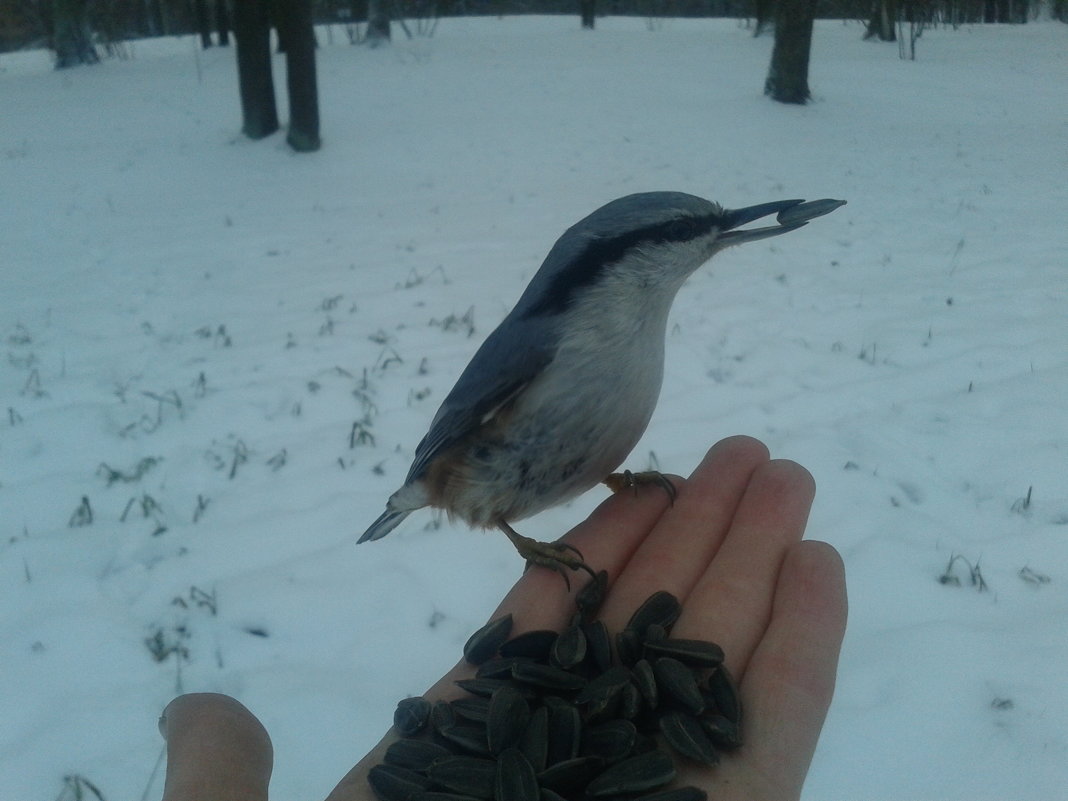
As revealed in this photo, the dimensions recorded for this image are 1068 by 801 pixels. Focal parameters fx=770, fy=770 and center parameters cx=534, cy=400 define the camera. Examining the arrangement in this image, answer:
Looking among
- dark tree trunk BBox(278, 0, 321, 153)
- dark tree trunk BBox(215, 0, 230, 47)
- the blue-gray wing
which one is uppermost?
dark tree trunk BBox(215, 0, 230, 47)

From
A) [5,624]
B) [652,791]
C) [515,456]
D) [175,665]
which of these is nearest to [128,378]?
[5,624]

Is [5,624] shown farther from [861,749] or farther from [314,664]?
[861,749]

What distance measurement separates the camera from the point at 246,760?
1.36m

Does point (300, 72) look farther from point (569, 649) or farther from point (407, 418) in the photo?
point (569, 649)

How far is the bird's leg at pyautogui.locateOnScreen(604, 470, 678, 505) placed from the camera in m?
2.08

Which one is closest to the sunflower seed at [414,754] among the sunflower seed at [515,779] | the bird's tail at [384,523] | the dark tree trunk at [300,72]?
the sunflower seed at [515,779]

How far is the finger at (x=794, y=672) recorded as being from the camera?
1.43 meters

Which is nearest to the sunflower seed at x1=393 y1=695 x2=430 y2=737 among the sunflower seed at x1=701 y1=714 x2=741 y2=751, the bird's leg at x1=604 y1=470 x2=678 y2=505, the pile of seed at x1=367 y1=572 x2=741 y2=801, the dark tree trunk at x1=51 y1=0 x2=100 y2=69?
the pile of seed at x1=367 y1=572 x2=741 y2=801

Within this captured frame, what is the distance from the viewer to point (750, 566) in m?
1.84

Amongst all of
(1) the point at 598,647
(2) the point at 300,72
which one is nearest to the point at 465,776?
(1) the point at 598,647

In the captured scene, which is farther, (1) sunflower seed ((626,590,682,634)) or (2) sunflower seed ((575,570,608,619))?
(2) sunflower seed ((575,570,608,619))

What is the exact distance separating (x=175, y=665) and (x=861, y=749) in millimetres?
1760

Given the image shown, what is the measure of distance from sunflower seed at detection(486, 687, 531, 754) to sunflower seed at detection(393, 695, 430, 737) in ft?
0.47

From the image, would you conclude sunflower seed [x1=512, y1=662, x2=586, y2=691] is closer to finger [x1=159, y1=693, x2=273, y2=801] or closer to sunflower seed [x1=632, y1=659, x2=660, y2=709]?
sunflower seed [x1=632, y1=659, x2=660, y2=709]
